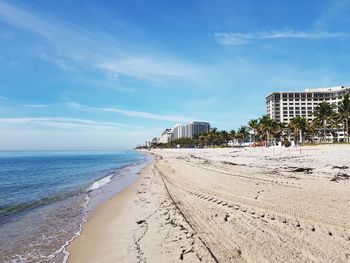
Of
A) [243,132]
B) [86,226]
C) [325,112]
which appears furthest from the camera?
[243,132]

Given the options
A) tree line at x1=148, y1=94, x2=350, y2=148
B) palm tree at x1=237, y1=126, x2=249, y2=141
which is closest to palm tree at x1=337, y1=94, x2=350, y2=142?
tree line at x1=148, y1=94, x2=350, y2=148

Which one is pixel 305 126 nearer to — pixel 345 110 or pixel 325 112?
pixel 325 112

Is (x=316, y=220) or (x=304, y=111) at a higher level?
(x=304, y=111)

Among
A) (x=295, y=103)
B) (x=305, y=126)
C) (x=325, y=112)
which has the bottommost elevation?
(x=305, y=126)

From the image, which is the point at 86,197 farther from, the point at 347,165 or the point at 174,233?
the point at 347,165

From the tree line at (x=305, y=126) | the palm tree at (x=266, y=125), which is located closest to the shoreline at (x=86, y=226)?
the tree line at (x=305, y=126)

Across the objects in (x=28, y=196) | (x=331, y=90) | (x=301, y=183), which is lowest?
(x=28, y=196)

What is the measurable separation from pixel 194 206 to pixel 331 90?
202m

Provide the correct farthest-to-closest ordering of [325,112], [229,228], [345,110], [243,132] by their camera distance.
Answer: [243,132] < [325,112] < [345,110] < [229,228]

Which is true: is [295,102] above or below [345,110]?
above

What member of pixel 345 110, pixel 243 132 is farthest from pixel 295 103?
pixel 345 110

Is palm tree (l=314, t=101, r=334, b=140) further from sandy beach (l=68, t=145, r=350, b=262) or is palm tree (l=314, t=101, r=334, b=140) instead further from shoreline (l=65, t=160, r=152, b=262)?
shoreline (l=65, t=160, r=152, b=262)

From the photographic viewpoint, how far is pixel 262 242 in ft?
23.4

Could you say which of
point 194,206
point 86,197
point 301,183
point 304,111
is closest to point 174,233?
point 194,206
